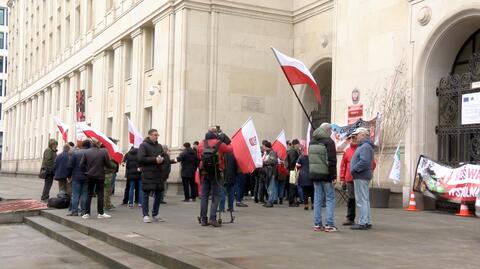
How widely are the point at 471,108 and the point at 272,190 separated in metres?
5.31

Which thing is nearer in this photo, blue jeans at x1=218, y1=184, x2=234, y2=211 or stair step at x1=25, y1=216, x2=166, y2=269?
stair step at x1=25, y1=216, x2=166, y2=269

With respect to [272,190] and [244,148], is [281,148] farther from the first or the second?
[244,148]

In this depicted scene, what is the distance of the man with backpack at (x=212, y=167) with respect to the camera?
1010 cm

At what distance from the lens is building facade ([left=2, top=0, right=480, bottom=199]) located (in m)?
14.1

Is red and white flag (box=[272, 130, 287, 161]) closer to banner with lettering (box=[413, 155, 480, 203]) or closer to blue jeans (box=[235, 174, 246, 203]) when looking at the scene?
blue jeans (box=[235, 174, 246, 203])

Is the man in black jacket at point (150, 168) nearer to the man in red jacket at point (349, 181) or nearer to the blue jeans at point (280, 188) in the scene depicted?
the man in red jacket at point (349, 181)

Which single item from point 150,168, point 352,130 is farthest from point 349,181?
point 352,130

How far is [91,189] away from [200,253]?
6.00 metres

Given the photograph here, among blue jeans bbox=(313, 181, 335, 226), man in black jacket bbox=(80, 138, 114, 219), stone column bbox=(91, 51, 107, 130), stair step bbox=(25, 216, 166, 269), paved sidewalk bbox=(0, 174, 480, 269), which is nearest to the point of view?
paved sidewalk bbox=(0, 174, 480, 269)

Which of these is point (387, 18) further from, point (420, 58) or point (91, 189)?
point (91, 189)

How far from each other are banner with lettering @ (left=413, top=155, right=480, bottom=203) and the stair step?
25.3 feet

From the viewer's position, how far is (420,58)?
14.1 meters

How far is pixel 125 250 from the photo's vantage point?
8.34m

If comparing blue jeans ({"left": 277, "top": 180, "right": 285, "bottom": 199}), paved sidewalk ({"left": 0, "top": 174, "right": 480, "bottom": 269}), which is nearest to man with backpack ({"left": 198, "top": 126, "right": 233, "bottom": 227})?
paved sidewalk ({"left": 0, "top": 174, "right": 480, "bottom": 269})
